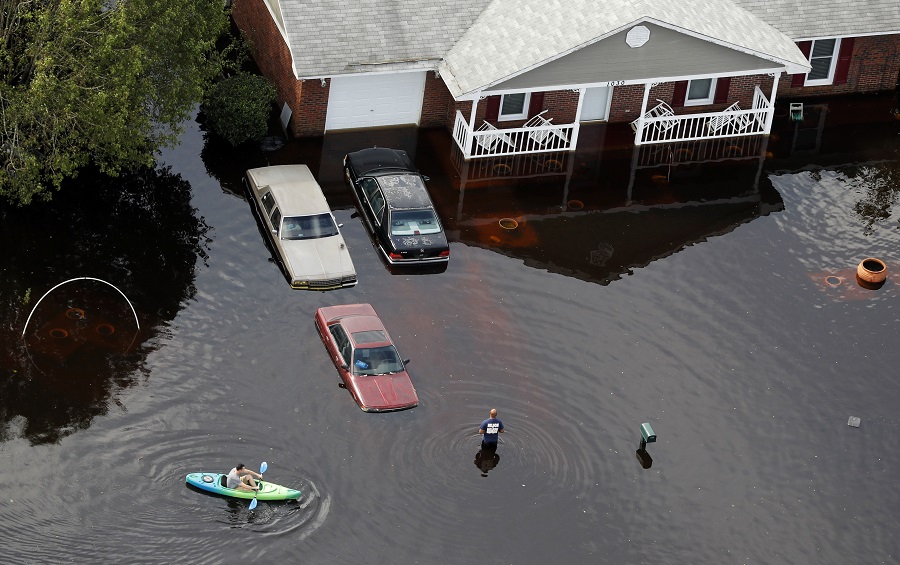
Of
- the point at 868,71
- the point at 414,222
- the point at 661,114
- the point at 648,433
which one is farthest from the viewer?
the point at 868,71

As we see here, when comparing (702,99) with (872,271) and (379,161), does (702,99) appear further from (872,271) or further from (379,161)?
(379,161)

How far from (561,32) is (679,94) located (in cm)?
591

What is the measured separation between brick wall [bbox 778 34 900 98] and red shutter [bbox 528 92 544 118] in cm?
953

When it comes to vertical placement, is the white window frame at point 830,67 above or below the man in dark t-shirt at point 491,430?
above

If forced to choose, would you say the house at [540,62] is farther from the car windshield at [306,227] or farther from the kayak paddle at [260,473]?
the kayak paddle at [260,473]

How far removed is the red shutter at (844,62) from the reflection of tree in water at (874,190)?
458 centimetres

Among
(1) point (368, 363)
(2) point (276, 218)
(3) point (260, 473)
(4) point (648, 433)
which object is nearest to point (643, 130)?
(2) point (276, 218)

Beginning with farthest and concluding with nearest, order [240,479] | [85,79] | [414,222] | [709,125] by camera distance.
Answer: [709,125] → [414,222] → [85,79] → [240,479]

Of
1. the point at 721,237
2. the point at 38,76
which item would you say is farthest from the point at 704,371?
the point at 38,76

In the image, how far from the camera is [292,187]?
124 ft

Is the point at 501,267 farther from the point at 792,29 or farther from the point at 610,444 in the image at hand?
the point at 792,29

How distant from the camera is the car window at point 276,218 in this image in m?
36.8

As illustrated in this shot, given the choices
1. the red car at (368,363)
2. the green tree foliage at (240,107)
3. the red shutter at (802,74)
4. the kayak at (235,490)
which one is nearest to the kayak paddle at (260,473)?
the kayak at (235,490)

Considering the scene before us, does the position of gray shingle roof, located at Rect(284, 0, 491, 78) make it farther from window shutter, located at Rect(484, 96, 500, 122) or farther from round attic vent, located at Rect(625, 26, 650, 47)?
round attic vent, located at Rect(625, 26, 650, 47)
